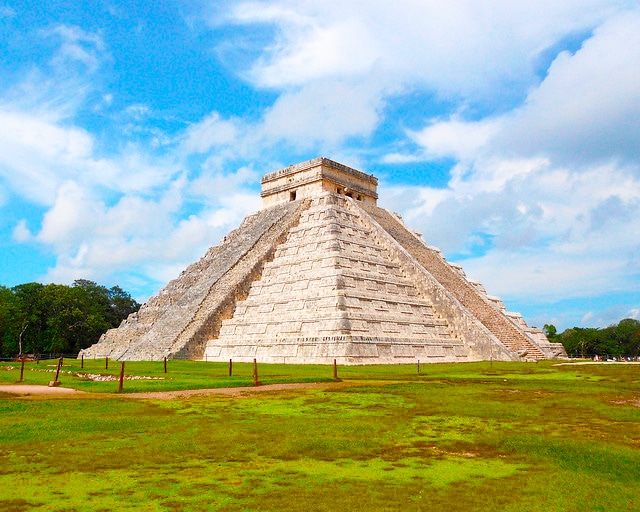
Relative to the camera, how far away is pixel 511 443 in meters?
7.04

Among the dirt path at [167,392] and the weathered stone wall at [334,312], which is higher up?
the weathered stone wall at [334,312]

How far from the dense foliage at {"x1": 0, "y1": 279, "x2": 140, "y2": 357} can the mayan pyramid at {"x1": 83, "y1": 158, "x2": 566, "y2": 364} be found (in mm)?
14541

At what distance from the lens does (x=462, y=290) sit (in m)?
30.9

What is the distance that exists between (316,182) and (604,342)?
45.7m

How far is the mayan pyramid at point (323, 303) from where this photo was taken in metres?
23.6

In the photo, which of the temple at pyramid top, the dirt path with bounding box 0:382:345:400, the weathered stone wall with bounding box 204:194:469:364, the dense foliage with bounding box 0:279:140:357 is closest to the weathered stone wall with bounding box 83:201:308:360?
the weathered stone wall with bounding box 204:194:469:364

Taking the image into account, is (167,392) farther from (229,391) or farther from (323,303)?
(323,303)

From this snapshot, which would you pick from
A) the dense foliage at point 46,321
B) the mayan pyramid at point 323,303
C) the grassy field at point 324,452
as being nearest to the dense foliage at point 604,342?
the mayan pyramid at point 323,303

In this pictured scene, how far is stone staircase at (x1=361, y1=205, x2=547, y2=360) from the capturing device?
2722 cm

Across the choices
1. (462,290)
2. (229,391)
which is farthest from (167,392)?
(462,290)

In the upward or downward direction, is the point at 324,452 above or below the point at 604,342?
below

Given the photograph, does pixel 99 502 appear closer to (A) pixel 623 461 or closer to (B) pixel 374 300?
(A) pixel 623 461

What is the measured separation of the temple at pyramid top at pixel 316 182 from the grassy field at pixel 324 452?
83.3 feet

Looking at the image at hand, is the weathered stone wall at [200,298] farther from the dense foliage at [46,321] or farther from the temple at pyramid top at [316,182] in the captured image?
the dense foliage at [46,321]
